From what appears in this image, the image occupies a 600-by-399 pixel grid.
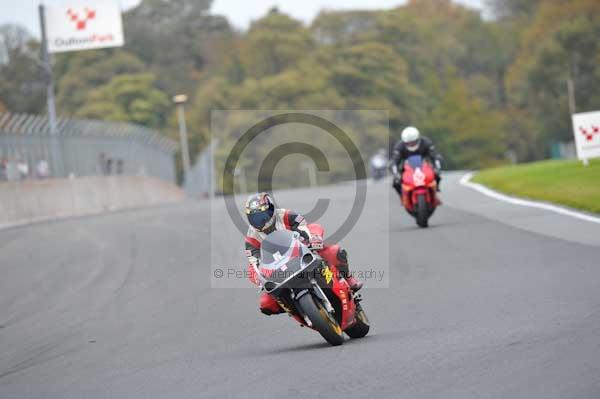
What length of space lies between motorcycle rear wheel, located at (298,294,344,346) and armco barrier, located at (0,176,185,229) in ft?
68.0

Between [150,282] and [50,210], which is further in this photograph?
[50,210]

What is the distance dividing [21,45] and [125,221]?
82.8 m

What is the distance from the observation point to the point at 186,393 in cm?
715

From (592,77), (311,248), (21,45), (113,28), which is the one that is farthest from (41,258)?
(21,45)

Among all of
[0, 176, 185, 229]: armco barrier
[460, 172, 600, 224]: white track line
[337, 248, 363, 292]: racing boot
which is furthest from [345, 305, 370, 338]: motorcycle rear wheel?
[0, 176, 185, 229]: armco barrier

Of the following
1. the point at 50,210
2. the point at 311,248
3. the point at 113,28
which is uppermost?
the point at 113,28

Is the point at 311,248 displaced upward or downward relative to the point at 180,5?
downward

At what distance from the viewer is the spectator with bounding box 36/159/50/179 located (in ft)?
104

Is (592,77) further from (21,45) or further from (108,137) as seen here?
(21,45)

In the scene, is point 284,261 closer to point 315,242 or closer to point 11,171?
point 315,242

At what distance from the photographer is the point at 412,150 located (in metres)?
18.6

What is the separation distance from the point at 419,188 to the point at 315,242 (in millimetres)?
9407

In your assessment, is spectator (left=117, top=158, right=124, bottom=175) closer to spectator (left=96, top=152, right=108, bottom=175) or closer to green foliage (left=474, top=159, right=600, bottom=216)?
spectator (left=96, top=152, right=108, bottom=175)

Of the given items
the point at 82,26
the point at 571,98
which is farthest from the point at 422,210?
the point at 571,98
